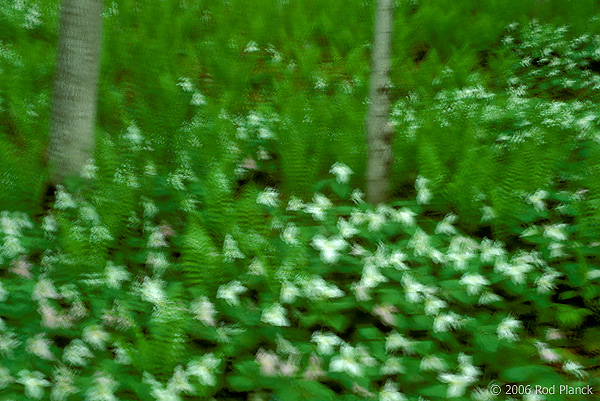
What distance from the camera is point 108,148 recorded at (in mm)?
3385

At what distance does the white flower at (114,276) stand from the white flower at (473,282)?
1545 mm

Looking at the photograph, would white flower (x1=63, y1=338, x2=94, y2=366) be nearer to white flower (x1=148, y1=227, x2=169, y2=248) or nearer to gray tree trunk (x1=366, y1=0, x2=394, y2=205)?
white flower (x1=148, y1=227, x2=169, y2=248)

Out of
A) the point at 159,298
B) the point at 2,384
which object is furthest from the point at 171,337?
the point at 2,384

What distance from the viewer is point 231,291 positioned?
90.9 inches

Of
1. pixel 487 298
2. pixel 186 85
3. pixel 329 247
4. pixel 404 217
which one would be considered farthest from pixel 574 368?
pixel 186 85

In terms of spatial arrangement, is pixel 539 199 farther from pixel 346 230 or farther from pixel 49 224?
pixel 49 224

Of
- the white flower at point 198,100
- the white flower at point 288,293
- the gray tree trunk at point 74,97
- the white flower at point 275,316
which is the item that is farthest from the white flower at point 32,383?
the white flower at point 198,100

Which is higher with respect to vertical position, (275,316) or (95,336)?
(275,316)

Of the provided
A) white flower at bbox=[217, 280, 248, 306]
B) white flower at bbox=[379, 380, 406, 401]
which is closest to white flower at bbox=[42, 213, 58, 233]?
white flower at bbox=[217, 280, 248, 306]

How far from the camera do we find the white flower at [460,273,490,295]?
7.54 feet

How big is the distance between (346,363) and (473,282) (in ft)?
2.28

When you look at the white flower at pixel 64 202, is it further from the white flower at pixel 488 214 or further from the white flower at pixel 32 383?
the white flower at pixel 488 214

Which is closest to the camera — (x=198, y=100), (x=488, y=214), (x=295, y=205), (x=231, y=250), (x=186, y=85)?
(x=231, y=250)

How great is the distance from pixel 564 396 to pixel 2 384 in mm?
2154
